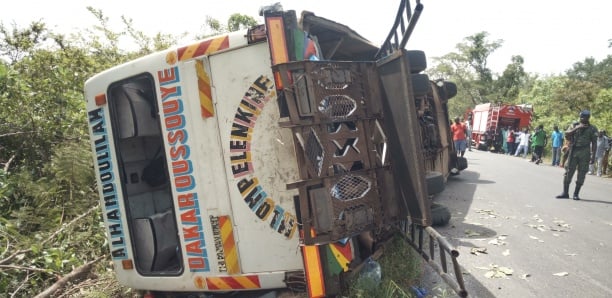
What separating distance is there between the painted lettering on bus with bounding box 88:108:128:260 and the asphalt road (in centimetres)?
280

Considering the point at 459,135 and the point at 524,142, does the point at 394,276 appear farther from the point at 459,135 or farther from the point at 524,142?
the point at 524,142

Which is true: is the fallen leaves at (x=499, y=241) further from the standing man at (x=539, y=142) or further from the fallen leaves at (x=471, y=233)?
the standing man at (x=539, y=142)

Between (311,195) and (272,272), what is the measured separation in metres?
0.72

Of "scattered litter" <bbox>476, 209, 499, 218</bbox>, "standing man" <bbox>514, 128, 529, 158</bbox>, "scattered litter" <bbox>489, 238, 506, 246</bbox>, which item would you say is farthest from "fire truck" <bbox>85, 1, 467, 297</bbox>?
"standing man" <bbox>514, 128, 529, 158</bbox>

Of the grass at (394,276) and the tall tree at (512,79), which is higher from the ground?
the tall tree at (512,79)

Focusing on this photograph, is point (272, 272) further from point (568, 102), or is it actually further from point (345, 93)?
point (568, 102)

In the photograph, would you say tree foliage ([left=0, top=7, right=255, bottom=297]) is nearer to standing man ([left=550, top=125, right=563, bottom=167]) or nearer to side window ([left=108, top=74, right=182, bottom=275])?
side window ([left=108, top=74, right=182, bottom=275])

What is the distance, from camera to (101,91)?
2939 millimetres

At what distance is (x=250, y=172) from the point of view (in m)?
2.53

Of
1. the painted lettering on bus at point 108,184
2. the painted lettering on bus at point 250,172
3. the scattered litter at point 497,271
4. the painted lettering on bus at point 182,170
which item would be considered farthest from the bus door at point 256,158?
the scattered litter at point 497,271

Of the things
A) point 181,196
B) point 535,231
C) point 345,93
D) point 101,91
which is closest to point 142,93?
point 101,91

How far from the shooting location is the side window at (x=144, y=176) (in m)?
2.95

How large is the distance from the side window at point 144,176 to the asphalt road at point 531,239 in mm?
2562

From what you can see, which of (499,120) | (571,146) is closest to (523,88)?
(499,120)
